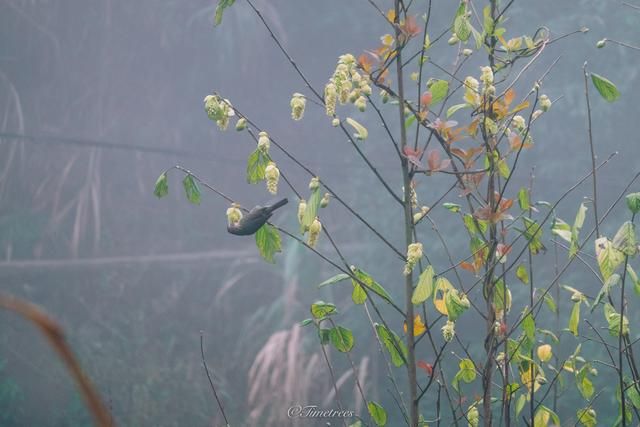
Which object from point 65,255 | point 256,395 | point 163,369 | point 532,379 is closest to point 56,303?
point 65,255

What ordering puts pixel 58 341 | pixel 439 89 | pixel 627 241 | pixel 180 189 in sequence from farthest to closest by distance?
pixel 180 189 < pixel 439 89 < pixel 627 241 < pixel 58 341

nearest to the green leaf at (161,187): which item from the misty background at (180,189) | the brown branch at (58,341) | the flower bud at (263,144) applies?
the flower bud at (263,144)

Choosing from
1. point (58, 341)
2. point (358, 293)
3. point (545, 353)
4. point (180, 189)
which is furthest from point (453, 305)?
point (180, 189)

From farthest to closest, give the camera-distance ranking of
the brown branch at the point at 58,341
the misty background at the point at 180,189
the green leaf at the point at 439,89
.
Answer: the misty background at the point at 180,189 → the green leaf at the point at 439,89 → the brown branch at the point at 58,341

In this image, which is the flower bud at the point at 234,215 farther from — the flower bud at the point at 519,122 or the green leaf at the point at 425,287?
the flower bud at the point at 519,122

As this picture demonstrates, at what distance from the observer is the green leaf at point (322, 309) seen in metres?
0.78

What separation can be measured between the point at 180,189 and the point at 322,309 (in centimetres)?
358

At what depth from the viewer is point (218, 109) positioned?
0.73 meters

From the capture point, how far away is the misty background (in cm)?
314

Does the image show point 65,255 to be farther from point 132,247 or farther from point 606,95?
point 606,95

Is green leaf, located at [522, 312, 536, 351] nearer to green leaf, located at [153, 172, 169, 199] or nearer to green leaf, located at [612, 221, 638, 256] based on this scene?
green leaf, located at [612, 221, 638, 256]

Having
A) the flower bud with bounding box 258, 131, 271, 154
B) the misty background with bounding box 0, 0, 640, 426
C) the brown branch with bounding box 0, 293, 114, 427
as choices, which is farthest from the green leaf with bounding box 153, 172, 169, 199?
the misty background with bounding box 0, 0, 640, 426

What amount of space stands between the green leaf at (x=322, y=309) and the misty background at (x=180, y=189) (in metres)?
1.92

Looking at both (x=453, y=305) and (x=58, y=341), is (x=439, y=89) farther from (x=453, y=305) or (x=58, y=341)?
(x=58, y=341)
